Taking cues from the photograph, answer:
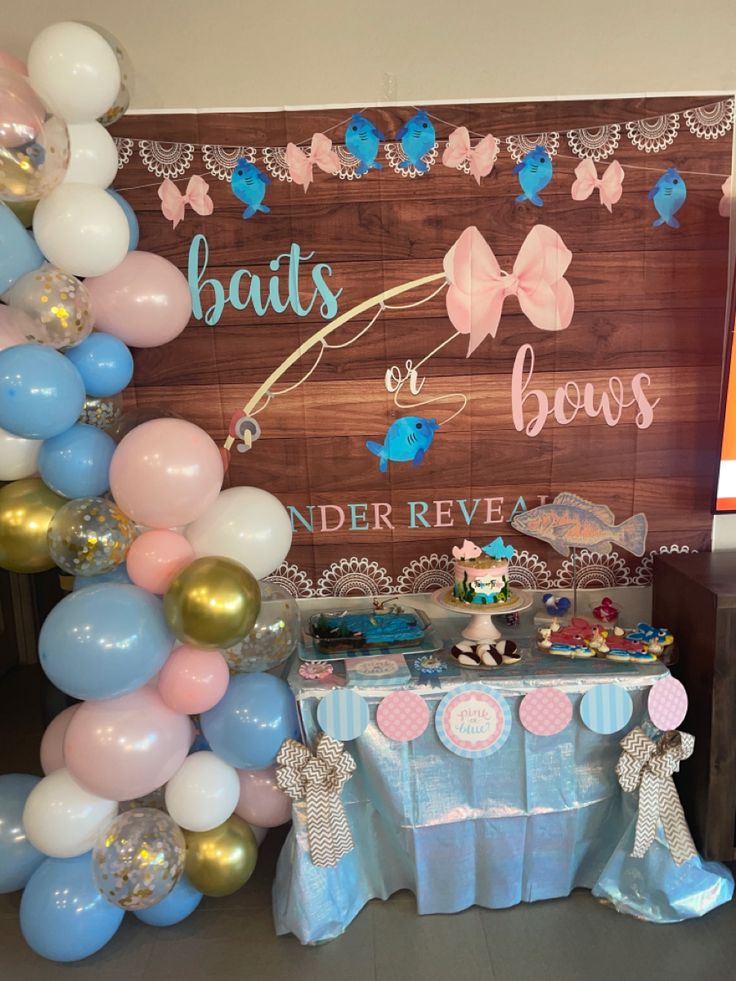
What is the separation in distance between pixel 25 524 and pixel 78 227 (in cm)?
72

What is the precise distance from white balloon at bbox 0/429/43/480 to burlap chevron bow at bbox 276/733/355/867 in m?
0.97

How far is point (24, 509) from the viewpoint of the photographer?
5.99 feet

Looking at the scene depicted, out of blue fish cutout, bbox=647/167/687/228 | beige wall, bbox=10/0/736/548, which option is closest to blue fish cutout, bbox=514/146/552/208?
beige wall, bbox=10/0/736/548

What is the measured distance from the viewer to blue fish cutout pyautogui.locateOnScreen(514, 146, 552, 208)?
215cm

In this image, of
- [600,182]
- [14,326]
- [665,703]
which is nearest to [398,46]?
[600,182]

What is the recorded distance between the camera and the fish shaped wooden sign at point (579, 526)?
2.25 meters

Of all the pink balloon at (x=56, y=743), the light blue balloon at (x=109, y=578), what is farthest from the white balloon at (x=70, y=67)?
the pink balloon at (x=56, y=743)

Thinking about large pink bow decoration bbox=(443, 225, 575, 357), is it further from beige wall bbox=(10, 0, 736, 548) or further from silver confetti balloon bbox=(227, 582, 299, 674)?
silver confetti balloon bbox=(227, 582, 299, 674)

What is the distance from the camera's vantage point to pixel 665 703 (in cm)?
196

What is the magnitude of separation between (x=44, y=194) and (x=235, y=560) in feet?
3.18

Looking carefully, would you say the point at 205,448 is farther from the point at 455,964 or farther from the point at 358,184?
the point at 455,964

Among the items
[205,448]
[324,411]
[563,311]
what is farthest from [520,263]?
[205,448]

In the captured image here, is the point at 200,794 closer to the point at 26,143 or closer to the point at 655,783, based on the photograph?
the point at 655,783

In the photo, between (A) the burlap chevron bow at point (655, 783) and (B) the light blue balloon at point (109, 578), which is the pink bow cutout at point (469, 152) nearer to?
(B) the light blue balloon at point (109, 578)
